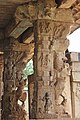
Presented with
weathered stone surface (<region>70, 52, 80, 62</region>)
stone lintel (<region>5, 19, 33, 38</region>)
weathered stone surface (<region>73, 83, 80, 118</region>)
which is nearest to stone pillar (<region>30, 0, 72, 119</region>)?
stone lintel (<region>5, 19, 33, 38</region>)

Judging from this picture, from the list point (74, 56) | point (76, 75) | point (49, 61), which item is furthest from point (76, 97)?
point (49, 61)

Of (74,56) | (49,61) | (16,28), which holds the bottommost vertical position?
(49,61)

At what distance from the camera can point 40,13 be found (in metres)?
7.09

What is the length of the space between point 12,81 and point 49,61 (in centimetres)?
270

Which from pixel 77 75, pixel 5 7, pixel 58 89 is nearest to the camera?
pixel 58 89

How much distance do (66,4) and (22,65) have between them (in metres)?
3.34

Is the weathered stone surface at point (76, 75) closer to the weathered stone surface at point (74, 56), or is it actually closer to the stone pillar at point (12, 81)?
the weathered stone surface at point (74, 56)

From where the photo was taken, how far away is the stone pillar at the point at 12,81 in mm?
9031

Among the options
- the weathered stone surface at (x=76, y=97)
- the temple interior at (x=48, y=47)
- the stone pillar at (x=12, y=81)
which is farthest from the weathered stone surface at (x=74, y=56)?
the temple interior at (x=48, y=47)

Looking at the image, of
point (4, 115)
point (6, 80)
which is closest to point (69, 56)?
point (6, 80)

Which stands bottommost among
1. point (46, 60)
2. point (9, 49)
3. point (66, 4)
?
point (46, 60)

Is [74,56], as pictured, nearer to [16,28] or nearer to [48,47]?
[16,28]

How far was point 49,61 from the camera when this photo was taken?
6.90 meters

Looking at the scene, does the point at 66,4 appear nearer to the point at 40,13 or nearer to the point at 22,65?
the point at 40,13
